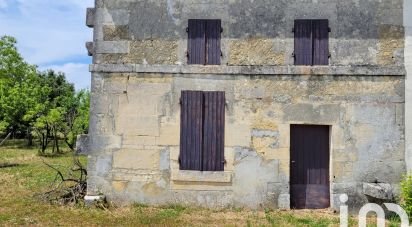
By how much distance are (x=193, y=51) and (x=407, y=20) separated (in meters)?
4.25

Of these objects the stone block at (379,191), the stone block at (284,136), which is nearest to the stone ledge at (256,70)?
the stone block at (284,136)

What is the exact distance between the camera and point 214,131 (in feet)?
25.7

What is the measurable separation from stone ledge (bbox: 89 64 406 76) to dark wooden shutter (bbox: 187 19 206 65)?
18 centimetres

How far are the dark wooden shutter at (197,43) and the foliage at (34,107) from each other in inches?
379

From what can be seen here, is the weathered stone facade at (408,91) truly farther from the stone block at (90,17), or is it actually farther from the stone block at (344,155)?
the stone block at (90,17)

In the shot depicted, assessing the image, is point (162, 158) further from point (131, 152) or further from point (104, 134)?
point (104, 134)

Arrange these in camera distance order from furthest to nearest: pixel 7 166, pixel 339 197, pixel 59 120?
pixel 59 120, pixel 7 166, pixel 339 197

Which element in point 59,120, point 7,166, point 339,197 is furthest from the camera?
point 59,120

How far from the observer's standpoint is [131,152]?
26.1 ft

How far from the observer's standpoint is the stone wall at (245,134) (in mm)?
7645

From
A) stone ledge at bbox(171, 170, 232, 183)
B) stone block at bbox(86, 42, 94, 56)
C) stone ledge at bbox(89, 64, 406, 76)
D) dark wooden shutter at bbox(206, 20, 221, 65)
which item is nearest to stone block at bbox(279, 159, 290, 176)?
stone ledge at bbox(171, 170, 232, 183)

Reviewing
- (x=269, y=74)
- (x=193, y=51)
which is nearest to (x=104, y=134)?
(x=193, y=51)

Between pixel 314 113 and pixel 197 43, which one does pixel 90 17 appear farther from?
pixel 314 113

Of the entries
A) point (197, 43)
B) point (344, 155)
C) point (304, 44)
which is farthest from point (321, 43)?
point (197, 43)
